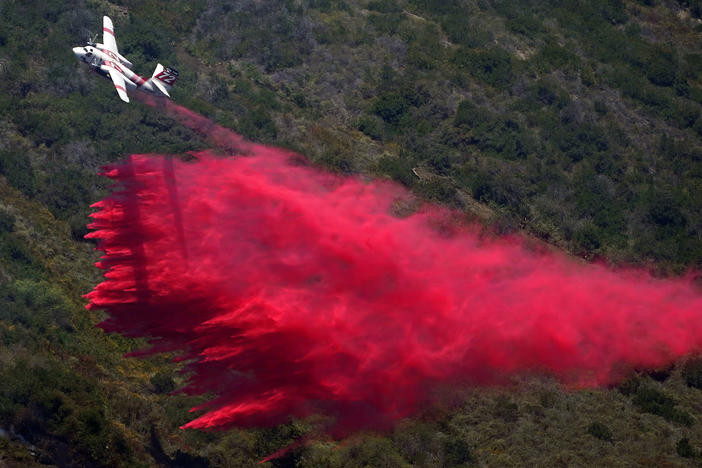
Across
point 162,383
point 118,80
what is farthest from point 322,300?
point 118,80

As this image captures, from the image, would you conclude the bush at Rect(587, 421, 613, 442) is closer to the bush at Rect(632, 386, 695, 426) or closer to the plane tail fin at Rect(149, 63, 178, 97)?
the bush at Rect(632, 386, 695, 426)

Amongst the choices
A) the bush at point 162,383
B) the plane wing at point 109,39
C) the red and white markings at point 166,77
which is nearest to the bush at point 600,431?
the bush at point 162,383

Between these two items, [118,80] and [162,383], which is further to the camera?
[162,383]

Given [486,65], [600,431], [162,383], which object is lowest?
[600,431]

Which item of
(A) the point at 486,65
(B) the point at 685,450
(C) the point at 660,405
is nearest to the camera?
(B) the point at 685,450

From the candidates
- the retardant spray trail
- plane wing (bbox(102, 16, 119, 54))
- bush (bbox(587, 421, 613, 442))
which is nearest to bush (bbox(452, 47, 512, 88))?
plane wing (bbox(102, 16, 119, 54))

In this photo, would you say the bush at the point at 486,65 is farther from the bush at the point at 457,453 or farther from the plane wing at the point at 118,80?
the bush at the point at 457,453

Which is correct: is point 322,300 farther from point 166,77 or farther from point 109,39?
point 109,39
